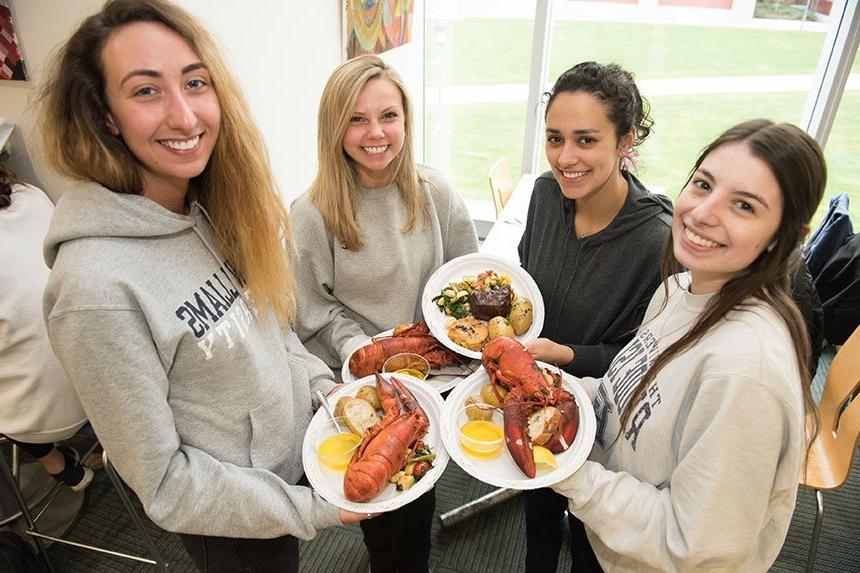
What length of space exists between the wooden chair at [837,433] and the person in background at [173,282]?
6.12 ft

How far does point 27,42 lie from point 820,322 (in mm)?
3668

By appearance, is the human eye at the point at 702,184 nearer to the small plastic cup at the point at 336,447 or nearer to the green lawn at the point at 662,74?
the small plastic cup at the point at 336,447

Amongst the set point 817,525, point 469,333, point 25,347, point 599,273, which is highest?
point 599,273

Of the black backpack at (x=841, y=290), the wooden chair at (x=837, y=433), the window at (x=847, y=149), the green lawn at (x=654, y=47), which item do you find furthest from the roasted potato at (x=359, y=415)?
the green lawn at (x=654, y=47)

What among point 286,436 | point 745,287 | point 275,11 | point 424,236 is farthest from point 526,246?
point 275,11

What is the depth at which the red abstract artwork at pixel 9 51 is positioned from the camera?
1974 millimetres

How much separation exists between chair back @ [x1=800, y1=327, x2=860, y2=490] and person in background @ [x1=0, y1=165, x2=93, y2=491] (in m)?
2.97

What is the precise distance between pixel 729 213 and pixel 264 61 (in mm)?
2457

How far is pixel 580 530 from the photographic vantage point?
5.38 ft

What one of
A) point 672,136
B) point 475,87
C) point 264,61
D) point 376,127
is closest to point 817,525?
point 376,127

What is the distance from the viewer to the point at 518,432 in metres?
1.37

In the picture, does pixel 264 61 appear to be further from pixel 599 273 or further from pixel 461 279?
pixel 599 273

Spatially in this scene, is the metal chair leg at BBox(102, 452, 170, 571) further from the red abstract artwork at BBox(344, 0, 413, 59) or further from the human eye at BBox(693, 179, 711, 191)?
the red abstract artwork at BBox(344, 0, 413, 59)

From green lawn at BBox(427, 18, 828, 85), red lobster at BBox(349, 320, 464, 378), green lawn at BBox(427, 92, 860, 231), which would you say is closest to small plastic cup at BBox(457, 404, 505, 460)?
red lobster at BBox(349, 320, 464, 378)
